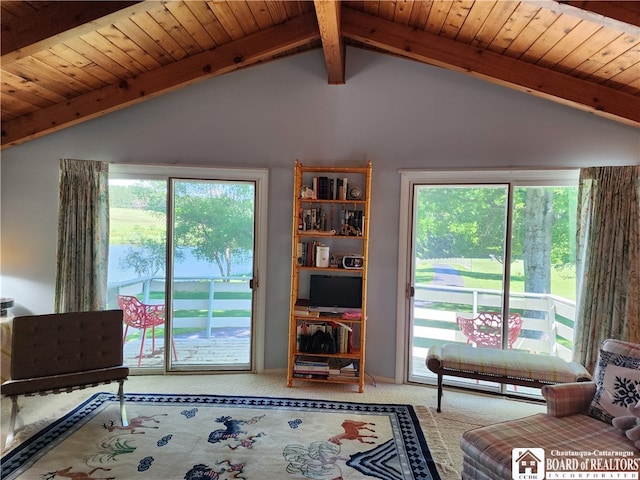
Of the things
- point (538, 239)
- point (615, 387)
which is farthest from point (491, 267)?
point (615, 387)

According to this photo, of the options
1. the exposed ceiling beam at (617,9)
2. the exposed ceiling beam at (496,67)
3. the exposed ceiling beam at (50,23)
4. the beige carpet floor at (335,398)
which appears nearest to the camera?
the exposed ceiling beam at (617,9)

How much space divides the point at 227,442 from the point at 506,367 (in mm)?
2177

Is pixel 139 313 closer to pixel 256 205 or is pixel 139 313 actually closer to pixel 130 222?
pixel 130 222

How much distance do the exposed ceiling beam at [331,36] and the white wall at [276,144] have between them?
0.16m

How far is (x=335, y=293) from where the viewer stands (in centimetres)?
333

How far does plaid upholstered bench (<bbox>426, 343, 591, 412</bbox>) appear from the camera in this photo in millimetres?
2650

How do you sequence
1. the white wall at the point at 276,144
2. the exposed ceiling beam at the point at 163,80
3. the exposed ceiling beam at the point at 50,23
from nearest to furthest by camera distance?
the exposed ceiling beam at the point at 50,23, the exposed ceiling beam at the point at 163,80, the white wall at the point at 276,144

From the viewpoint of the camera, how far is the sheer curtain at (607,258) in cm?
280

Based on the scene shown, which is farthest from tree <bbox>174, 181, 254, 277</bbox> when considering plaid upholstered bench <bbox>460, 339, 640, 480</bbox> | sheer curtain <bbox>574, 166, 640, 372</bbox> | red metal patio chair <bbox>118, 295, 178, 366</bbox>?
sheer curtain <bbox>574, 166, 640, 372</bbox>

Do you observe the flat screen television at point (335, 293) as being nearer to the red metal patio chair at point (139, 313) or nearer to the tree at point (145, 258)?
the tree at point (145, 258)

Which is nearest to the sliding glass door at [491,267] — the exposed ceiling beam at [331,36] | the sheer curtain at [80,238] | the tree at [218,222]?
the exposed ceiling beam at [331,36]

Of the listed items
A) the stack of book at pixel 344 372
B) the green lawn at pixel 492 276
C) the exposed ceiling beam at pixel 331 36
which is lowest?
the stack of book at pixel 344 372

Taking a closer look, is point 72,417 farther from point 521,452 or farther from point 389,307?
point 521,452

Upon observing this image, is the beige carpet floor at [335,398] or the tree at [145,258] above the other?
the tree at [145,258]
